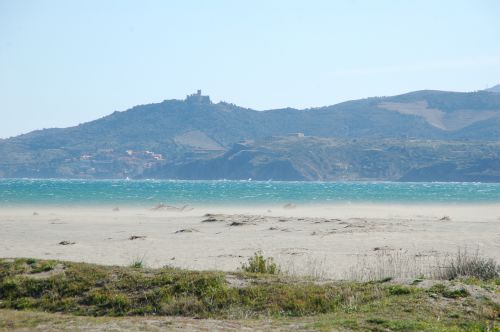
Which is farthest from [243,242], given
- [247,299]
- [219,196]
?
[219,196]

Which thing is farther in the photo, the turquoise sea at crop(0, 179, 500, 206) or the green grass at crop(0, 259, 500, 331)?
the turquoise sea at crop(0, 179, 500, 206)

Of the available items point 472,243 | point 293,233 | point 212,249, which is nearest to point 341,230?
point 293,233

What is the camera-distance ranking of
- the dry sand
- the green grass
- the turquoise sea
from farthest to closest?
the turquoise sea, the dry sand, the green grass

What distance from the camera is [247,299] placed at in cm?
1088

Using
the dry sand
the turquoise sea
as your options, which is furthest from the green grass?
the turquoise sea

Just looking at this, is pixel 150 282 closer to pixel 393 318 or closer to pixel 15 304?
pixel 15 304

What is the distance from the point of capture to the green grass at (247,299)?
9.50 metres

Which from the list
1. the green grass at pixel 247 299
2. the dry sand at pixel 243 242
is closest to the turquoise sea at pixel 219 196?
the dry sand at pixel 243 242

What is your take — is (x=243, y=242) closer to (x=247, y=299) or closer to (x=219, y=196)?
(x=247, y=299)

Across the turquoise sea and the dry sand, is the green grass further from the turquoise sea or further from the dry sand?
the turquoise sea

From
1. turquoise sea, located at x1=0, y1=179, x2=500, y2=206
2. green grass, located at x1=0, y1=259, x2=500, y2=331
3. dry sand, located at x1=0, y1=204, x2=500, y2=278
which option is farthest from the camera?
turquoise sea, located at x1=0, y1=179, x2=500, y2=206

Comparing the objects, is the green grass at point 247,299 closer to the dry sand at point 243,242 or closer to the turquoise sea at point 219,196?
the dry sand at point 243,242

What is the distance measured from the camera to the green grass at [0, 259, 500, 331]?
374 inches

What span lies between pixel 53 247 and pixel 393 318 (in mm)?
18673
